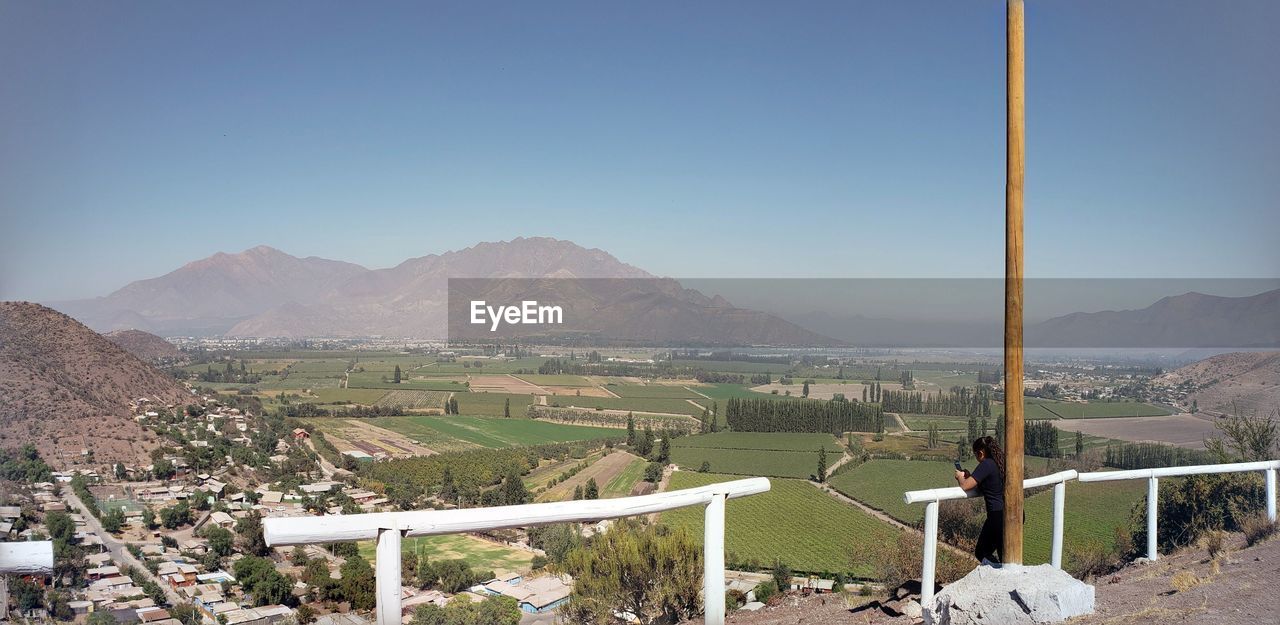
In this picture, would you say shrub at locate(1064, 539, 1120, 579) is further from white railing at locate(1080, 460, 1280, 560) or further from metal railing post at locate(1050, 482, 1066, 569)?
metal railing post at locate(1050, 482, 1066, 569)

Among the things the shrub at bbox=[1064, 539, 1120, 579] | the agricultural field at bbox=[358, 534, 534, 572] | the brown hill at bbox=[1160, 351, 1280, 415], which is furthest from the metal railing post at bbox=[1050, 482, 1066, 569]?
the brown hill at bbox=[1160, 351, 1280, 415]

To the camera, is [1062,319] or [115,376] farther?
[1062,319]

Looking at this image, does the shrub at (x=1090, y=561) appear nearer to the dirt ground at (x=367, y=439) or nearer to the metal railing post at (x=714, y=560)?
the metal railing post at (x=714, y=560)

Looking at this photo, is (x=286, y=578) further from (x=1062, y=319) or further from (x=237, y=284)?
(x=237, y=284)

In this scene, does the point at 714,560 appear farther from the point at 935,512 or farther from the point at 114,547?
the point at 114,547

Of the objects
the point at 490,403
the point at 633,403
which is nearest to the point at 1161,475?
the point at 633,403

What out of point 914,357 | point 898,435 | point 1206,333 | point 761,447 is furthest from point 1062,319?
point 914,357

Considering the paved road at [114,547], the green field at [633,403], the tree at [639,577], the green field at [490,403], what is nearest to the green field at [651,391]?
the green field at [633,403]
